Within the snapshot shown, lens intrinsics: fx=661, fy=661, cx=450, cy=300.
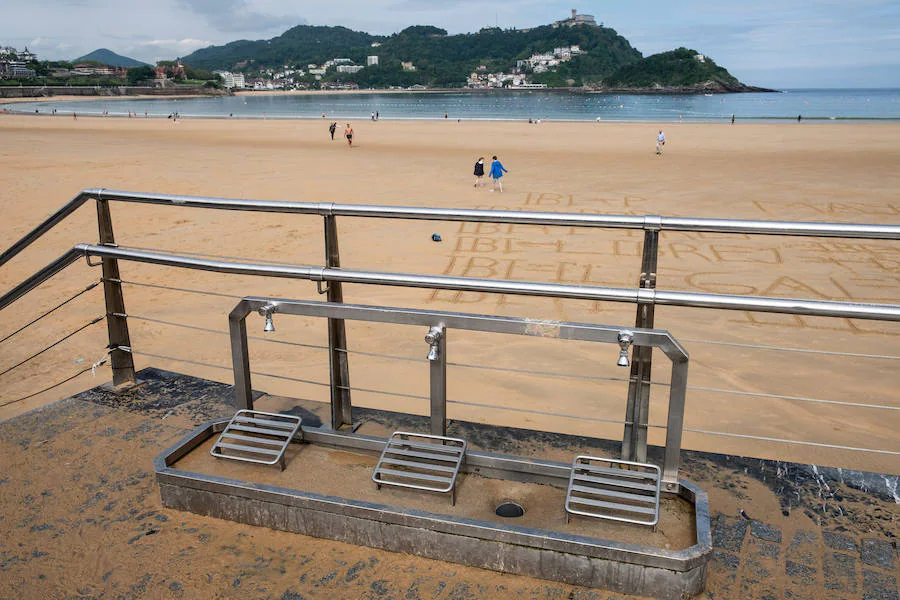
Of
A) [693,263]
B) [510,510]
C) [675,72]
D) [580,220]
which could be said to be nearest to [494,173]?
[693,263]

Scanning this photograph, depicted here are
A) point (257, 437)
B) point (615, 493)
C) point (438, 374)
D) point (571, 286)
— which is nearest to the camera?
point (615, 493)

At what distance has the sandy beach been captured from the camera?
22.2ft

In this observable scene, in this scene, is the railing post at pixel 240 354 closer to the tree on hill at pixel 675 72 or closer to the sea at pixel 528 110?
the sea at pixel 528 110

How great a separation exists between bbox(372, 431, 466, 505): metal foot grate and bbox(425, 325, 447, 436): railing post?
0.07 m

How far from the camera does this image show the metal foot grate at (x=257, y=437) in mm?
2986

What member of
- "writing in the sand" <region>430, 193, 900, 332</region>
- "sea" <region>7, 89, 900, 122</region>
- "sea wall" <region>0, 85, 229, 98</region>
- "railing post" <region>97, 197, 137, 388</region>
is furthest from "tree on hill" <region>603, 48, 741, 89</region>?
"railing post" <region>97, 197, 137, 388</region>

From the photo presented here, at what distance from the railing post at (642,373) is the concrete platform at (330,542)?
314 millimetres

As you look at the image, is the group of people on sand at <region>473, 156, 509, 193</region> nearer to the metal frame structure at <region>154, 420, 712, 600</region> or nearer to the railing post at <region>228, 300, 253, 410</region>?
the railing post at <region>228, 300, 253, 410</region>

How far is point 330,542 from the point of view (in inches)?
105

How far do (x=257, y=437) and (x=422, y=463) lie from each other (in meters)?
0.85

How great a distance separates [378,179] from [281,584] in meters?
19.4

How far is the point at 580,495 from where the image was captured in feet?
8.86

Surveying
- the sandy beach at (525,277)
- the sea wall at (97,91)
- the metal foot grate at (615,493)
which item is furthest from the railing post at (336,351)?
the sea wall at (97,91)

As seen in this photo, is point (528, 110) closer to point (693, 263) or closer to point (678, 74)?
point (693, 263)
